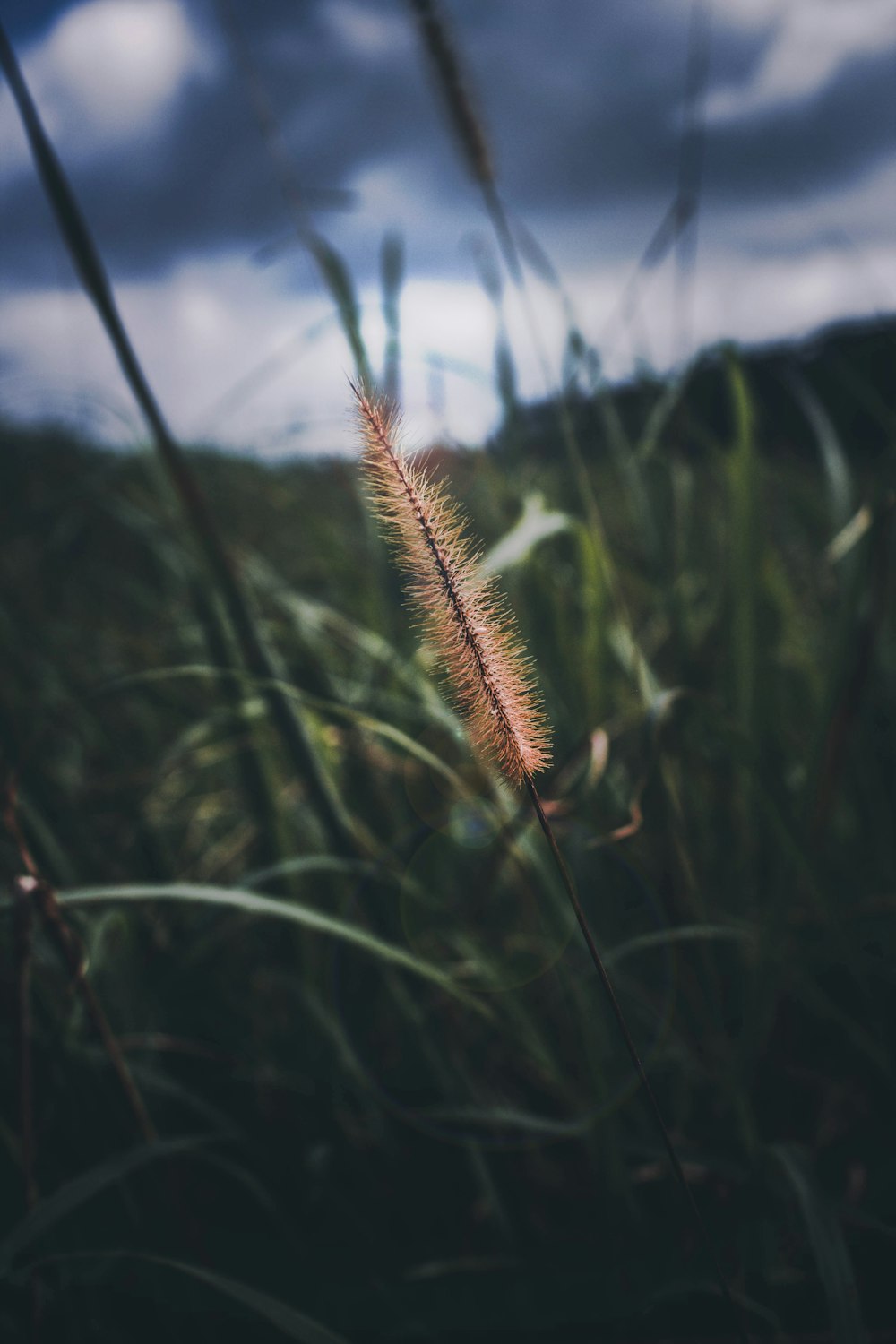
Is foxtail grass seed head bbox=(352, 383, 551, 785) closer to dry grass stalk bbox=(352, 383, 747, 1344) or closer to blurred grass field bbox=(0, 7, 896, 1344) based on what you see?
dry grass stalk bbox=(352, 383, 747, 1344)

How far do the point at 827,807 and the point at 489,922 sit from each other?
26.6 inches

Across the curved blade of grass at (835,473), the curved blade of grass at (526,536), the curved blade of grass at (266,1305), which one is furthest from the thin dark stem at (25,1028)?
the curved blade of grass at (835,473)

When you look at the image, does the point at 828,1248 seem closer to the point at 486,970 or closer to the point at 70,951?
the point at 486,970

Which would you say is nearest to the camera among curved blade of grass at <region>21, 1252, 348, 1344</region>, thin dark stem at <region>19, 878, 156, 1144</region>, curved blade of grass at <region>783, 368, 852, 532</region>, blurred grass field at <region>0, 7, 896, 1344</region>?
curved blade of grass at <region>21, 1252, 348, 1344</region>

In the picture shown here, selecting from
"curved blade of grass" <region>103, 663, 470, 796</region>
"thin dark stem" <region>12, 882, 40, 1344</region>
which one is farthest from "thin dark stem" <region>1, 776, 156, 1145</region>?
"curved blade of grass" <region>103, 663, 470, 796</region>

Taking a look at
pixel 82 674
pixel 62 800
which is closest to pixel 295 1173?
pixel 62 800

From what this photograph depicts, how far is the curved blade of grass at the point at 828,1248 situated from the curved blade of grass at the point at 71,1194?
597mm

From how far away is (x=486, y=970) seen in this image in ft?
3.62

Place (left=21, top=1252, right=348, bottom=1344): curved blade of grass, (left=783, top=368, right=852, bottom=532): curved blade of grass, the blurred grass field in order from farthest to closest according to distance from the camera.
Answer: (left=783, top=368, right=852, bottom=532): curved blade of grass < the blurred grass field < (left=21, top=1252, right=348, bottom=1344): curved blade of grass

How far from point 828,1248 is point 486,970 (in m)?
0.50

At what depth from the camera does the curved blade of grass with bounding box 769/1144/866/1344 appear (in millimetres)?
654

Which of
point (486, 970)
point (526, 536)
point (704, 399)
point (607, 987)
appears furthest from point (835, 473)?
point (607, 987)

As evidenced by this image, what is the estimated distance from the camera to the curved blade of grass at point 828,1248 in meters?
0.65

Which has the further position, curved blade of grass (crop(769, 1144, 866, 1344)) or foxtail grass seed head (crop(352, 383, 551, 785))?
curved blade of grass (crop(769, 1144, 866, 1344))
